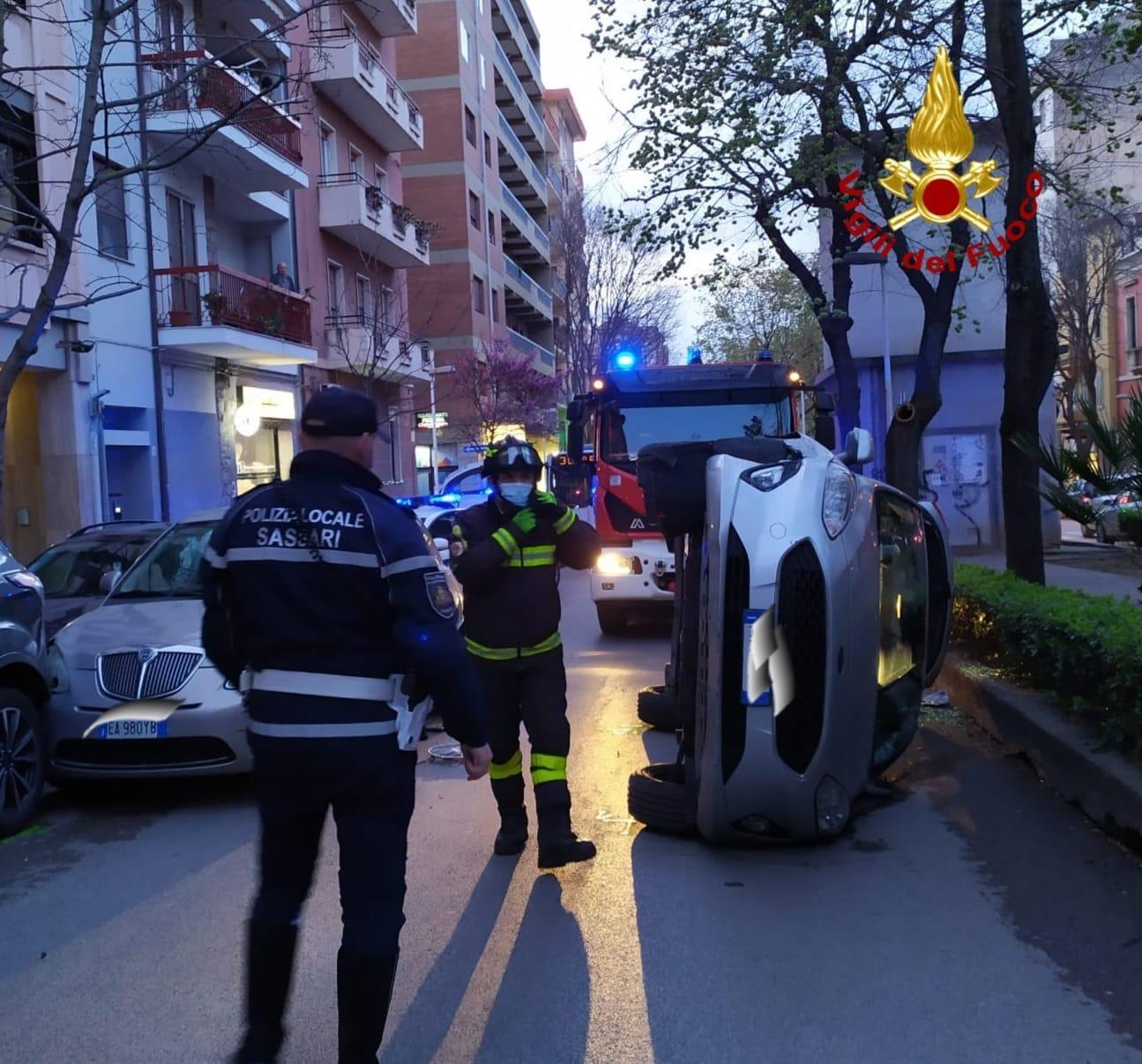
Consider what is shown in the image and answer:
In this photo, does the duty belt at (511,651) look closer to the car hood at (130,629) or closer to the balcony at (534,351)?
the car hood at (130,629)

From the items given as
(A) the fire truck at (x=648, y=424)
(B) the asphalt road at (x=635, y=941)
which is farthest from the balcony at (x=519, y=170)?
(B) the asphalt road at (x=635, y=941)

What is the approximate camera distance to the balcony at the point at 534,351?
168ft

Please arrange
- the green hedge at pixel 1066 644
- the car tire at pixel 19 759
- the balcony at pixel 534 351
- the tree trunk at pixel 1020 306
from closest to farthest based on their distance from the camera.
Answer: the green hedge at pixel 1066 644
the car tire at pixel 19 759
the tree trunk at pixel 1020 306
the balcony at pixel 534 351

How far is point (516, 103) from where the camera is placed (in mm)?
55656

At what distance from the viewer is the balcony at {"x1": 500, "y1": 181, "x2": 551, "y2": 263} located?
52156 mm

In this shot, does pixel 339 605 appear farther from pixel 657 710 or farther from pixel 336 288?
pixel 336 288

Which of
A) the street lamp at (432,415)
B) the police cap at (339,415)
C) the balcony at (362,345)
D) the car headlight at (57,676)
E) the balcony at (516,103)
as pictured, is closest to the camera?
the police cap at (339,415)

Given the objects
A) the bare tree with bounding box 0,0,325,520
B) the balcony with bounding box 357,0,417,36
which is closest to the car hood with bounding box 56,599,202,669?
the bare tree with bounding box 0,0,325,520

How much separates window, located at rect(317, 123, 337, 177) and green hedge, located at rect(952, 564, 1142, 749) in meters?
22.1

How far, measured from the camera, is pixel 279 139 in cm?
2322

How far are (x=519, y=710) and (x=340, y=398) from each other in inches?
96.6

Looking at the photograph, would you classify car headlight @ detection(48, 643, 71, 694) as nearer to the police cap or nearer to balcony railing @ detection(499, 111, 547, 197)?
the police cap

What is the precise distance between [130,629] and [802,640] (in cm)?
405

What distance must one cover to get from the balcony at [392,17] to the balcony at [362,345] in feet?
23.4
